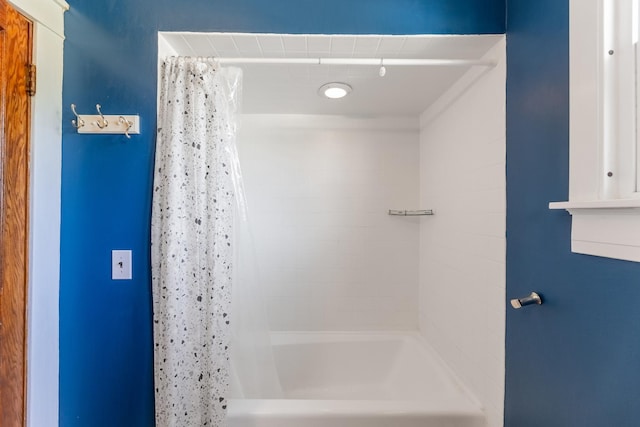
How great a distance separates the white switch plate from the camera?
117cm

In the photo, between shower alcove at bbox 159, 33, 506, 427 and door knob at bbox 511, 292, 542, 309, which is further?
shower alcove at bbox 159, 33, 506, 427

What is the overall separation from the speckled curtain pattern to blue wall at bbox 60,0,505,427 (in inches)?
3.0

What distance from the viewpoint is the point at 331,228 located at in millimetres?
2096

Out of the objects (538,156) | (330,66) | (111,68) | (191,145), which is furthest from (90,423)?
(538,156)

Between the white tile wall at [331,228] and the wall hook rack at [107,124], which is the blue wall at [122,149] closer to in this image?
the wall hook rack at [107,124]

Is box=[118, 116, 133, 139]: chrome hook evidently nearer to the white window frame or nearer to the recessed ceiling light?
the recessed ceiling light

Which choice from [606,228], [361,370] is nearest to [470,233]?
[606,228]

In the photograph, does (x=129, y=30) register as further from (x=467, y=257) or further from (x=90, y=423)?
(x=467, y=257)

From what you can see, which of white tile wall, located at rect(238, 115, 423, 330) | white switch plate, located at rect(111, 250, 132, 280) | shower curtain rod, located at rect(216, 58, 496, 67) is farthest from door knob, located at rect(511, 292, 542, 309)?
white switch plate, located at rect(111, 250, 132, 280)

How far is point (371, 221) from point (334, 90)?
3.07ft

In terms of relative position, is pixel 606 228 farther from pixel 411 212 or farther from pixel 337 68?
pixel 411 212

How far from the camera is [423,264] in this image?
2035 mm

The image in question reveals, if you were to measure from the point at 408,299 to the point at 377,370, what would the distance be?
53 centimetres

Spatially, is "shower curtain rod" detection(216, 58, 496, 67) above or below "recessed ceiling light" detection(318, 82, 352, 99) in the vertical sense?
below
